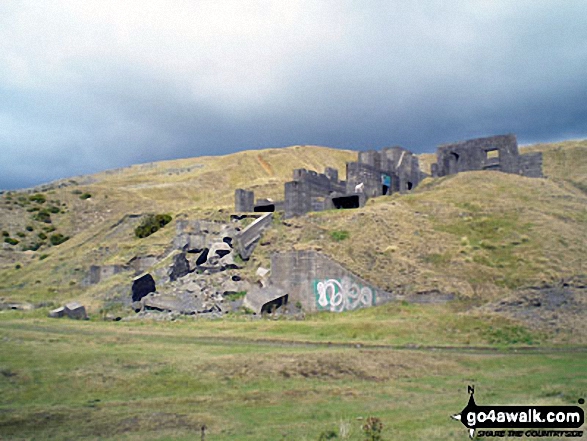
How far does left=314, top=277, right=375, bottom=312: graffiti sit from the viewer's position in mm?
30984

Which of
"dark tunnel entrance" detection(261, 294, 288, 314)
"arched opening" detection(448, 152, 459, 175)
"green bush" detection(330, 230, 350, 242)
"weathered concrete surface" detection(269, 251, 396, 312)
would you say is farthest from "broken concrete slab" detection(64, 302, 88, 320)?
"arched opening" detection(448, 152, 459, 175)

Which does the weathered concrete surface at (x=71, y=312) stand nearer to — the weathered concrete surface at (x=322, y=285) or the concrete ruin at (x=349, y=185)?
the weathered concrete surface at (x=322, y=285)

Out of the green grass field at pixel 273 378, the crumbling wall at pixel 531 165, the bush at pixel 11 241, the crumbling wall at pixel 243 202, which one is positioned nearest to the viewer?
the green grass field at pixel 273 378

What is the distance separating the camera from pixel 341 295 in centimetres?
3125

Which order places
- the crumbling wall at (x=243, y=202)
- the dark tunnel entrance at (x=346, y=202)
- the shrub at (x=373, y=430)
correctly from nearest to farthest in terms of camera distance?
1. the shrub at (x=373, y=430)
2. the dark tunnel entrance at (x=346, y=202)
3. the crumbling wall at (x=243, y=202)

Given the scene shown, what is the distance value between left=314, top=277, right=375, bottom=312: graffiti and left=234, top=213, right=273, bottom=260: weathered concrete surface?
9282mm

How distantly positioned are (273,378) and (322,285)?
15974mm

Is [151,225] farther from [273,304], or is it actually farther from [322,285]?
[322,285]

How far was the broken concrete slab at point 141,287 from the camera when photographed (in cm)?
3506

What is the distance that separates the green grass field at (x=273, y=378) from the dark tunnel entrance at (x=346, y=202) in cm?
2069

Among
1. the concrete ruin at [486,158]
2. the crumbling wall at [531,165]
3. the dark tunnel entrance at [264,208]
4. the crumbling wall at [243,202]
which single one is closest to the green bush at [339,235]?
the dark tunnel entrance at [264,208]

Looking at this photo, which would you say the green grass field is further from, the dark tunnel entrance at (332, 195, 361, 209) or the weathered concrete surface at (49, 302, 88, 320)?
the dark tunnel entrance at (332, 195, 361, 209)

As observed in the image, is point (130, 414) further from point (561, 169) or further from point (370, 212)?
point (561, 169)

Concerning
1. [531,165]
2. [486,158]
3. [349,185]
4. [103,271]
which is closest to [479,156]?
[486,158]
